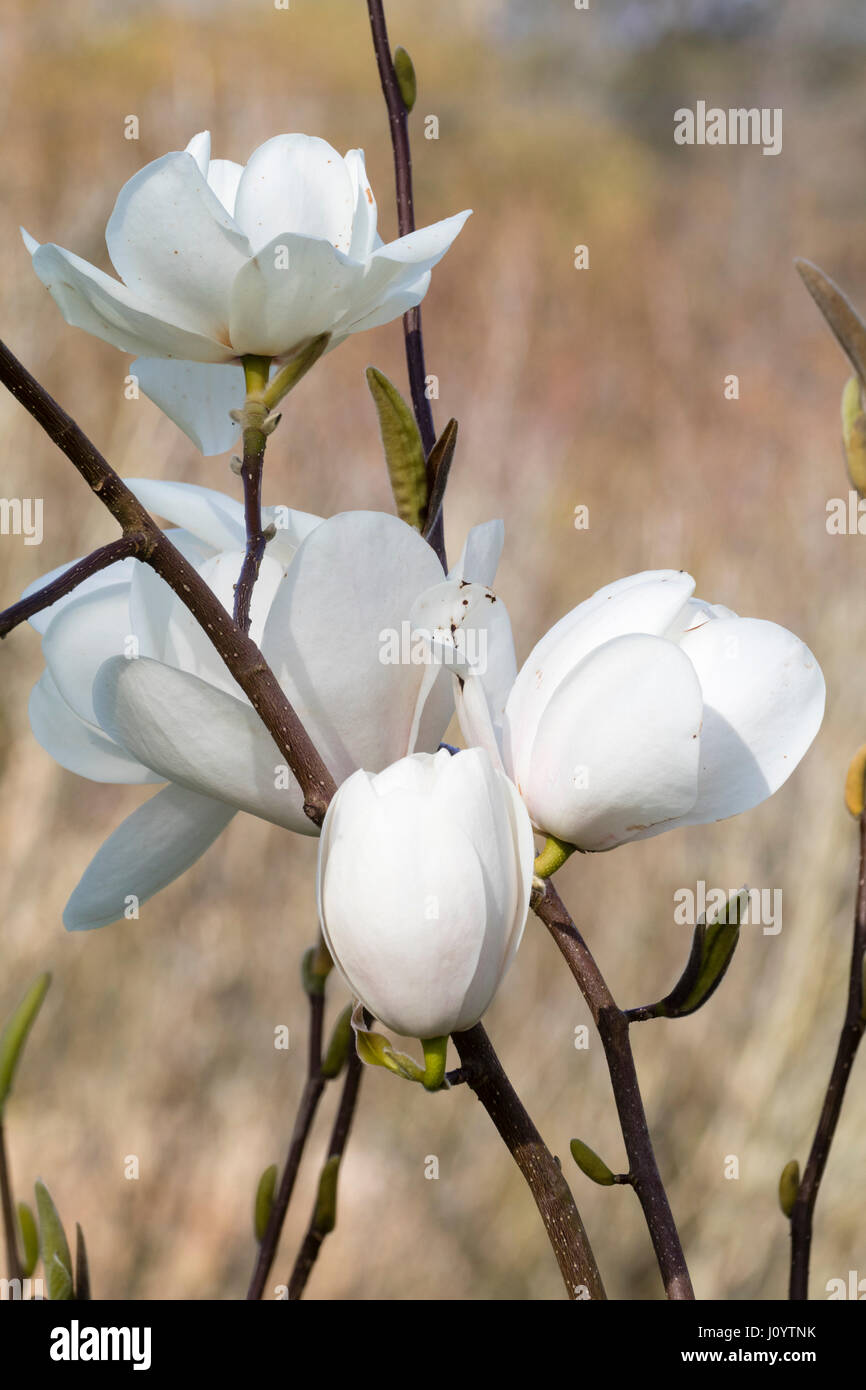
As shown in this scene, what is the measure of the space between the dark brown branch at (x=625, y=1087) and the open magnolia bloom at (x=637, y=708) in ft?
0.12

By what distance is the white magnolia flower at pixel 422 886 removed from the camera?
183 mm

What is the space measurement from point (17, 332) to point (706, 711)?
1141mm

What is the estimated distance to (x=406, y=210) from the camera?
0.29 meters

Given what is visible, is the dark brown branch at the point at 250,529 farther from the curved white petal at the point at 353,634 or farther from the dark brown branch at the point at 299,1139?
the dark brown branch at the point at 299,1139

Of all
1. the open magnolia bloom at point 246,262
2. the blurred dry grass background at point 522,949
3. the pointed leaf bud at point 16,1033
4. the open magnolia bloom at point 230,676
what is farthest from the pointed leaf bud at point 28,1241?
the blurred dry grass background at point 522,949

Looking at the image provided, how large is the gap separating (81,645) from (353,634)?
61mm

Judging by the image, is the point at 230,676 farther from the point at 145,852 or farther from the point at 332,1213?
the point at 332,1213

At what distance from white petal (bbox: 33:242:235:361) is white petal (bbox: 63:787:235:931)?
0.29ft

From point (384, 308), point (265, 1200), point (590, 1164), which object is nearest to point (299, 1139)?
point (265, 1200)

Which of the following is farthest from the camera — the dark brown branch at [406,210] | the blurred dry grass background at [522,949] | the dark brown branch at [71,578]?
the blurred dry grass background at [522,949]

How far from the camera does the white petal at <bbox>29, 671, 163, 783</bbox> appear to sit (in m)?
0.26

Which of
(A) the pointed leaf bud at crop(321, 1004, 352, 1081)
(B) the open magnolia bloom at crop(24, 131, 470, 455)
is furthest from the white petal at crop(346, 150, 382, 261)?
(A) the pointed leaf bud at crop(321, 1004, 352, 1081)

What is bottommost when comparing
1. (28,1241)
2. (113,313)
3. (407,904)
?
(28,1241)

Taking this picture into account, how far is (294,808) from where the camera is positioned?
0.72 ft
